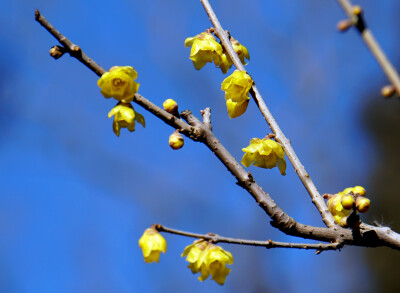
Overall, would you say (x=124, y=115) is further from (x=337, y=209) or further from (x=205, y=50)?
(x=337, y=209)

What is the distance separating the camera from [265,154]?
81.2 inches

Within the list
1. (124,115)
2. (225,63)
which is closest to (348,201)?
(124,115)

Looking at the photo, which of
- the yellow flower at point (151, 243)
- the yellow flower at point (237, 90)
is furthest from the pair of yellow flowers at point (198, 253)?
the yellow flower at point (237, 90)

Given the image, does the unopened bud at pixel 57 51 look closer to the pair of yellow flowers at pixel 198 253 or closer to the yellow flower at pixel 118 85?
the yellow flower at pixel 118 85

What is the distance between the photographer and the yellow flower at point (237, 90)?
6.48 feet

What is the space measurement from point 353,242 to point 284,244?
0.23m

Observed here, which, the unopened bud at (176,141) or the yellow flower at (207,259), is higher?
the unopened bud at (176,141)

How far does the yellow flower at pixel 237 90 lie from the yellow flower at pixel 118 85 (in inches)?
15.6

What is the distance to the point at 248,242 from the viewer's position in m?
1.46

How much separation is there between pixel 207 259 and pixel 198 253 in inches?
1.3

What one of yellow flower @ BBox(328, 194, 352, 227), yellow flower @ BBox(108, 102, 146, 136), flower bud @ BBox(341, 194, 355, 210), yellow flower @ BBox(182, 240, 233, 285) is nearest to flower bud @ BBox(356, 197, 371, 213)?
flower bud @ BBox(341, 194, 355, 210)

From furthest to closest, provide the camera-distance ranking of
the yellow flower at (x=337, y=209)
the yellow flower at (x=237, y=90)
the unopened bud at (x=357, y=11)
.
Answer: the yellow flower at (x=237, y=90) → the yellow flower at (x=337, y=209) → the unopened bud at (x=357, y=11)

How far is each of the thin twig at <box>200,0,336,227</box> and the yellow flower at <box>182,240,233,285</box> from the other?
34 cm

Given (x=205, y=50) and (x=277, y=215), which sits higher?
(x=205, y=50)
